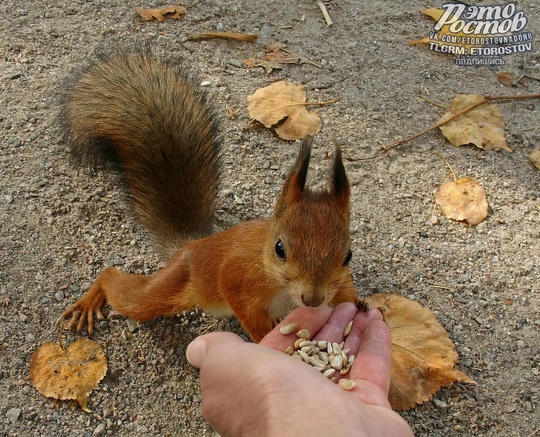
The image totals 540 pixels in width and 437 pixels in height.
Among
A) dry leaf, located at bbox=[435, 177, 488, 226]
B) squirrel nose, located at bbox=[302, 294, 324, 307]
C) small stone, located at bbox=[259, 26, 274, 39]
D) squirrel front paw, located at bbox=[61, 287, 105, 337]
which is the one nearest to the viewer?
squirrel nose, located at bbox=[302, 294, 324, 307]

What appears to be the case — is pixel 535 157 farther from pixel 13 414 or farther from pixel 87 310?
pixel 13 414

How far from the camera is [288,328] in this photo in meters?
1.48

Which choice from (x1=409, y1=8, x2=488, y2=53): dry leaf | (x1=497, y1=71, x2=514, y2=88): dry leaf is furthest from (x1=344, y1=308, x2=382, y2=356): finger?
(x1=409, y1=8, x2=488, y2=53): dry leaf

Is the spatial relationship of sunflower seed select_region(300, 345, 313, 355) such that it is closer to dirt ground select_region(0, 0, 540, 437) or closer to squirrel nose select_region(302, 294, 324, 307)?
squirrel nose select_region(302, 294, 324, 307)

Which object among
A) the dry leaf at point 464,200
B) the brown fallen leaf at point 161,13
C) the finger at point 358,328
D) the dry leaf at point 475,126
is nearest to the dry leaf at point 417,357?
the finger at point 358,328

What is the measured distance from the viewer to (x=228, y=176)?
7.23 ft

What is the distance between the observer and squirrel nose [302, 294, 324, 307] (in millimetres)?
1311

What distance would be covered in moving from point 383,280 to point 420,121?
761 millimetres

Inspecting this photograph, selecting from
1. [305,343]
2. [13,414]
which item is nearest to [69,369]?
[13,414]

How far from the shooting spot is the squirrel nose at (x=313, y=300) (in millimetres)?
1311

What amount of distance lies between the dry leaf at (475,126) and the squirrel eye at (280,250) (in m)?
1.16

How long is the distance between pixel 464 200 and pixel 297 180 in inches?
37.2

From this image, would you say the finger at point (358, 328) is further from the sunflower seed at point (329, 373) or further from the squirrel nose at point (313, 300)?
the squirrel nose at point (313, 300)

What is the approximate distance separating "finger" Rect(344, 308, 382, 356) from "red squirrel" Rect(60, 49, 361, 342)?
76mm
